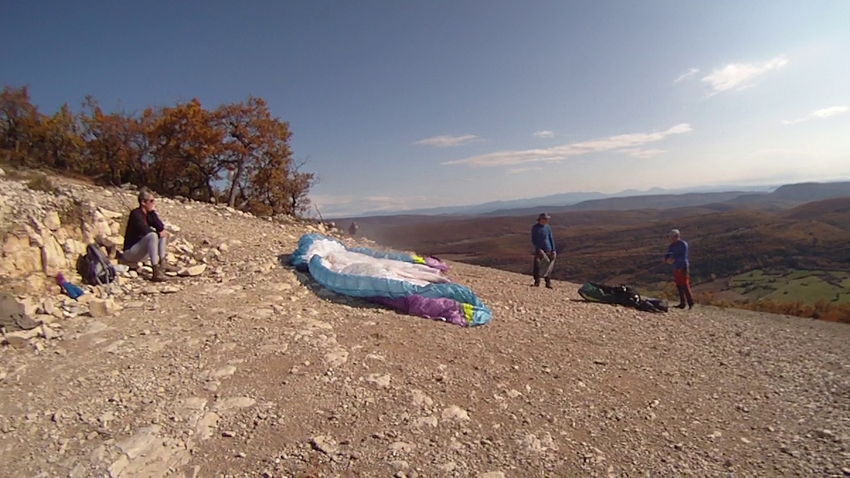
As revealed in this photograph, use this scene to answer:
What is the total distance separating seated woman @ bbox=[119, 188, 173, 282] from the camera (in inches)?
283

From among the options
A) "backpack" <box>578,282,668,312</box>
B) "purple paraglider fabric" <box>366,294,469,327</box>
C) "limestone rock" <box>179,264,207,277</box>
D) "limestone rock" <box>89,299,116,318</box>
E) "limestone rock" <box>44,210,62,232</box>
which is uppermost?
"limestone rock" <box>44,210,62,232</box>

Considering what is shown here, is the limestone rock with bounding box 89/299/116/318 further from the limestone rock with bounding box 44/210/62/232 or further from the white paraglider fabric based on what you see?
the white paraglider fabric

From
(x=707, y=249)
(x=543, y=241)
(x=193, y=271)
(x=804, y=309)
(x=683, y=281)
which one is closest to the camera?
(x=193, y=271)

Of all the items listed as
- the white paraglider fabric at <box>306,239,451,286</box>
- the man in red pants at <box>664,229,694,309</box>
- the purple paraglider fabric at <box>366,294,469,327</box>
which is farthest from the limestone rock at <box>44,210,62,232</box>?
the man in red pants at <box>664,229,694,309</box>

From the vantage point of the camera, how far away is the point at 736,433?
13.8 ft

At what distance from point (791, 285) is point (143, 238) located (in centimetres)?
3457

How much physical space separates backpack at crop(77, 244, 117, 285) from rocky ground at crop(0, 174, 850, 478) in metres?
0.40

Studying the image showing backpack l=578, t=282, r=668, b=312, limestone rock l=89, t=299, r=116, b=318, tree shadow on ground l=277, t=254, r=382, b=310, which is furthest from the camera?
backpack l=578, t=282, r=668, b=312

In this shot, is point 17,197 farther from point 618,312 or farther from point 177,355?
point 618,312

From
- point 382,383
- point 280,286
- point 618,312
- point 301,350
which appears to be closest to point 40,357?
point 301,350

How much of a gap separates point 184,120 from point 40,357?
15.8 m

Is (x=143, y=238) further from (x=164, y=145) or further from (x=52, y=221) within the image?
(x=164, y=145)

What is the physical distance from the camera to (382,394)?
4500 millimetres

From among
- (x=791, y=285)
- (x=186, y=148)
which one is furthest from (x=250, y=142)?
(x=791, y=285)
